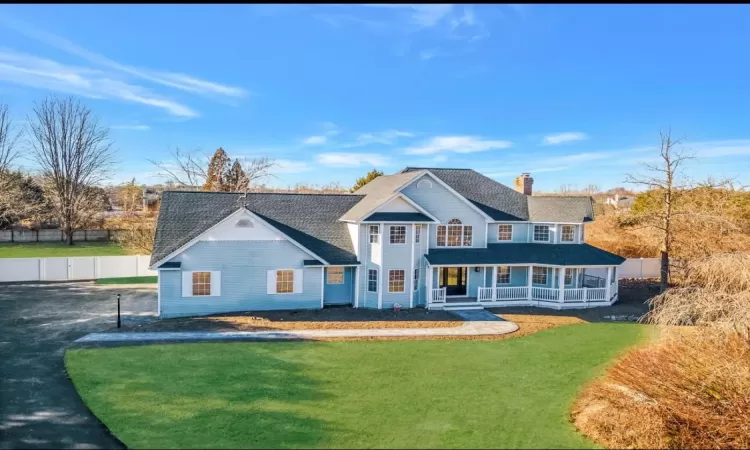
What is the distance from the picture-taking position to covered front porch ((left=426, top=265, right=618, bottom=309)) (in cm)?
2438

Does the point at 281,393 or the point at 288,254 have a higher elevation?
the point at 288,254

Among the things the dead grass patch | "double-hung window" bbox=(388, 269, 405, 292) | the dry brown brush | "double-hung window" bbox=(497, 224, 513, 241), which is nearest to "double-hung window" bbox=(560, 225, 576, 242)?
"double-hung window" bbox=(497, 224, 513, 241)

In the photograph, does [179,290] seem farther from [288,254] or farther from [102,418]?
[102,418]

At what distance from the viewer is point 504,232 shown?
2719 cm

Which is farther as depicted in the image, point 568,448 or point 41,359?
point 41,359

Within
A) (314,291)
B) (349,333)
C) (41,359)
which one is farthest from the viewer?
(314,291)

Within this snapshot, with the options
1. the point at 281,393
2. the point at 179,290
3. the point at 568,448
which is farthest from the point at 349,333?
the point at 568,448

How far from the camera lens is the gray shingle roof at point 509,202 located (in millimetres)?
26797

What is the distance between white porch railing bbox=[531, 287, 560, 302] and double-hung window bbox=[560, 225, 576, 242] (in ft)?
12.3

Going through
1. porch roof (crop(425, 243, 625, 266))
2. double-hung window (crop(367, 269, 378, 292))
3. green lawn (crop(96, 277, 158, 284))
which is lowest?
green lawn (crop(96, 277, 158, 284))

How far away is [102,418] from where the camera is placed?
10.6m

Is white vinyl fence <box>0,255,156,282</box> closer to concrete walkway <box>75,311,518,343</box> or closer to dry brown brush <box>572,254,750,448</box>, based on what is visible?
concrete walkway <box>75,311,518,343</box>

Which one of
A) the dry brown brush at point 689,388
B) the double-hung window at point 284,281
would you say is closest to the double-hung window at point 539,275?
the dry brown brush at point 689,388

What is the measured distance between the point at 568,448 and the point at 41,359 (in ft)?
51.7
